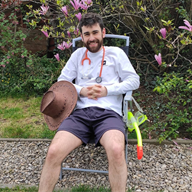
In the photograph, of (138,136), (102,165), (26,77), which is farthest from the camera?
(26,77)

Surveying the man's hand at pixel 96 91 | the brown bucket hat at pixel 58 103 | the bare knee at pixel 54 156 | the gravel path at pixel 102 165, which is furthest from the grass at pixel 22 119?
the bare knee at pixel 54 156

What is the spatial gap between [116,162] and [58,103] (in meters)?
0.85

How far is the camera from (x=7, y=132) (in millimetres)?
3330

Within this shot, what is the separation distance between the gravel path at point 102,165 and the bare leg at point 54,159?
0.58 m

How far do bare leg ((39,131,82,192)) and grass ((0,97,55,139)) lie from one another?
4.15 feet

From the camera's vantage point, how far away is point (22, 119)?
3.67m

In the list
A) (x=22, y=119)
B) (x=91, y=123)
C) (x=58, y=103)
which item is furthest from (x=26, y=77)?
(x=91, y=123)

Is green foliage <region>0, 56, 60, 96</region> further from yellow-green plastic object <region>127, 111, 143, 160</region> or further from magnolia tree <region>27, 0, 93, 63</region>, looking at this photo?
yellow-green plastic object <region>127, 111, 143, 160</region>

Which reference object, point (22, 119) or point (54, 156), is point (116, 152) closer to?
point (54, 156)

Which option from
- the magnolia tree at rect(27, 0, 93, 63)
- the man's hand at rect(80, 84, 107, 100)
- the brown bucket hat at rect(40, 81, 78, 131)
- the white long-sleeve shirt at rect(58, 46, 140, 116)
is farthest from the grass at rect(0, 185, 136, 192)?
the magnolia tree at rect(27, 0, 93, 63)

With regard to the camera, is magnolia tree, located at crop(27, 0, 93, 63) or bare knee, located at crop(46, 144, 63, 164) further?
magnolia tree, located at crop(27, 0, 93, 63)

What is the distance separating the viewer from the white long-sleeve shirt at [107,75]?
7.59ft

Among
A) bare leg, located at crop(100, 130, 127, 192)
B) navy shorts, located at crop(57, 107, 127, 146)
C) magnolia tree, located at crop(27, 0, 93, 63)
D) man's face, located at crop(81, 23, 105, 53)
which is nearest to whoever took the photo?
bare leg, located at crop(100, 130, 127, 192)

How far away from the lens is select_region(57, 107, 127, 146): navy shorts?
6.75ft
